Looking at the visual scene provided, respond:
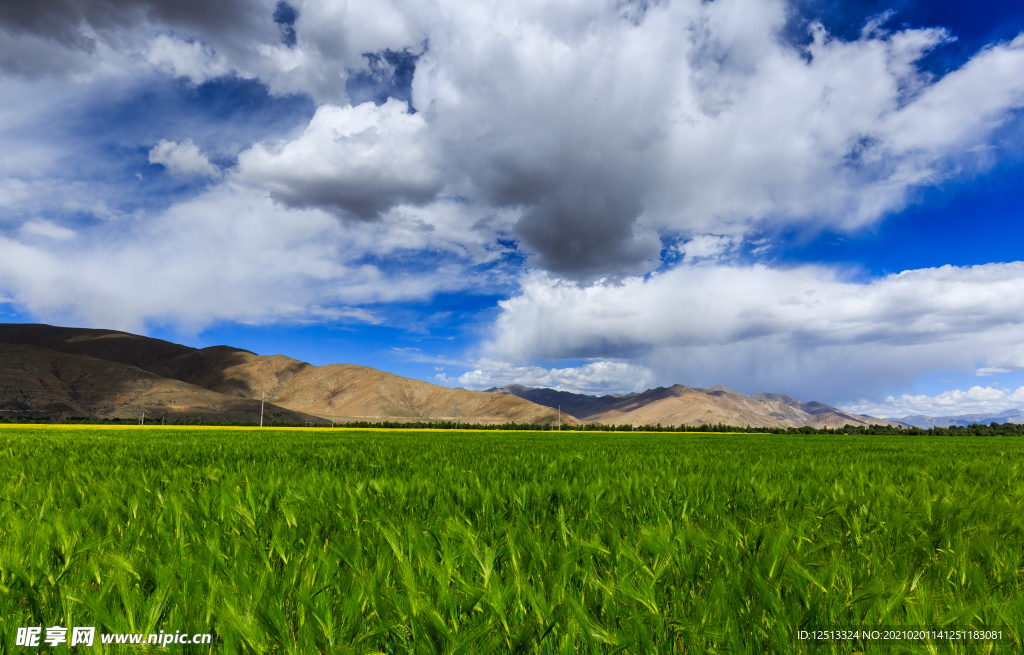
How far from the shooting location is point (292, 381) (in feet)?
606

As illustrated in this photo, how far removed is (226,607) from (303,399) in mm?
193595

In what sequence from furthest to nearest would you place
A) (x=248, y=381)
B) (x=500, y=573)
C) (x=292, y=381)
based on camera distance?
(x=292, y=381) < (x=248, y=381) < (x=500, y=573)

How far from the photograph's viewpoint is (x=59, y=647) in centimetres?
131

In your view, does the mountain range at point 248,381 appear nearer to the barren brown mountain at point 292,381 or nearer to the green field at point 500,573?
the barren brown mountain at point 292,381

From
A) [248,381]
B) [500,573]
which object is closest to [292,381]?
[248,381]

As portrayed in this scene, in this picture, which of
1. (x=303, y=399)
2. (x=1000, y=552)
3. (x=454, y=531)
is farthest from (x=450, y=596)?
(x=303, y=399)

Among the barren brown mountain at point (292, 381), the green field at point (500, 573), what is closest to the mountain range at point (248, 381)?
the barren brown mountain at point (292, 381)

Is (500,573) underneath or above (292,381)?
underneath

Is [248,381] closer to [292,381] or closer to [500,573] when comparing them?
[292,381]

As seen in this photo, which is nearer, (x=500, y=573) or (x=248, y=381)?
(x=500, y=573)

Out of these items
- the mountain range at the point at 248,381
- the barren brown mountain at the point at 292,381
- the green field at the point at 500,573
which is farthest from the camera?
the barren brown mountain at the point at 292,381

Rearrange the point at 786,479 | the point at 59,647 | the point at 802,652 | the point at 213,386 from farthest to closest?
1. the point at 213,386
2. the point at 786,479
3. the point at 802,652
4. the point at 59,647

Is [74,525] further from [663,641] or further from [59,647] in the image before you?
[663,641]

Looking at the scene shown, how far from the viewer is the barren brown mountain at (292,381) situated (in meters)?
170
